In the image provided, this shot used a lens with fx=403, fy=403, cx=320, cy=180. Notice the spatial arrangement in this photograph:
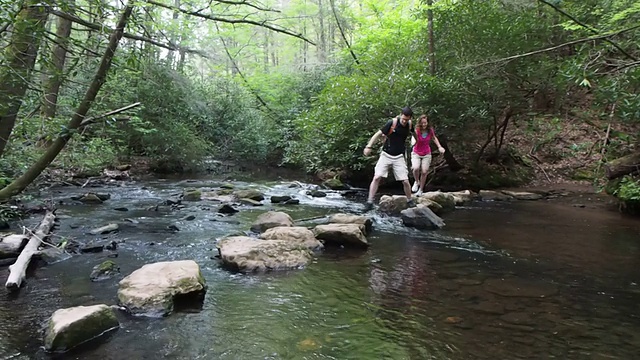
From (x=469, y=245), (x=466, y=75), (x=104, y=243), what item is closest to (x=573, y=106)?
(x=466, y=75)

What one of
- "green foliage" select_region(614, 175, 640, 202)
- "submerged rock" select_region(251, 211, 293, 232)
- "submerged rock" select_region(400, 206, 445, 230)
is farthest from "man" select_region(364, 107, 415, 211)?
"green foliage" select_region(614, 175, 640, 202)

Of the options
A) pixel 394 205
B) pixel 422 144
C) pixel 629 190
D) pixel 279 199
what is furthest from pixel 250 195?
pixel 629 190

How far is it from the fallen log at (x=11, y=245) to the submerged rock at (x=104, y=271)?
125 centimetres

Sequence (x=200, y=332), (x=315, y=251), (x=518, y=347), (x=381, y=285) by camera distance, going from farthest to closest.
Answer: (x=315, y=251), (x=381, y=285), (x=200, y=332), (x=518, y=347)

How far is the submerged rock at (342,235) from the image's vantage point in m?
6.29

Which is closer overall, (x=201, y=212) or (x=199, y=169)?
(x=201, y=212)

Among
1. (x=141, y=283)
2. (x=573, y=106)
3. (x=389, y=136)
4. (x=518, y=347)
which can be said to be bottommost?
(x=518, y=347)

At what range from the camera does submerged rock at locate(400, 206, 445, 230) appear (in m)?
7.63

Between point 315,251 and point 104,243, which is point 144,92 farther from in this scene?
point 315,251

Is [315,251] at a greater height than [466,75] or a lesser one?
lesser

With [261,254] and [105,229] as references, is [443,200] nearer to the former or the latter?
[261,254]

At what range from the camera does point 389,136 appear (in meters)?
8.43

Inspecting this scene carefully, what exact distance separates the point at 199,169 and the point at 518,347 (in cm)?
1782

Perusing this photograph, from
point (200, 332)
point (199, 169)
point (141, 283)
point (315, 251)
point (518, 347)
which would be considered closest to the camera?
point (518, 347)
